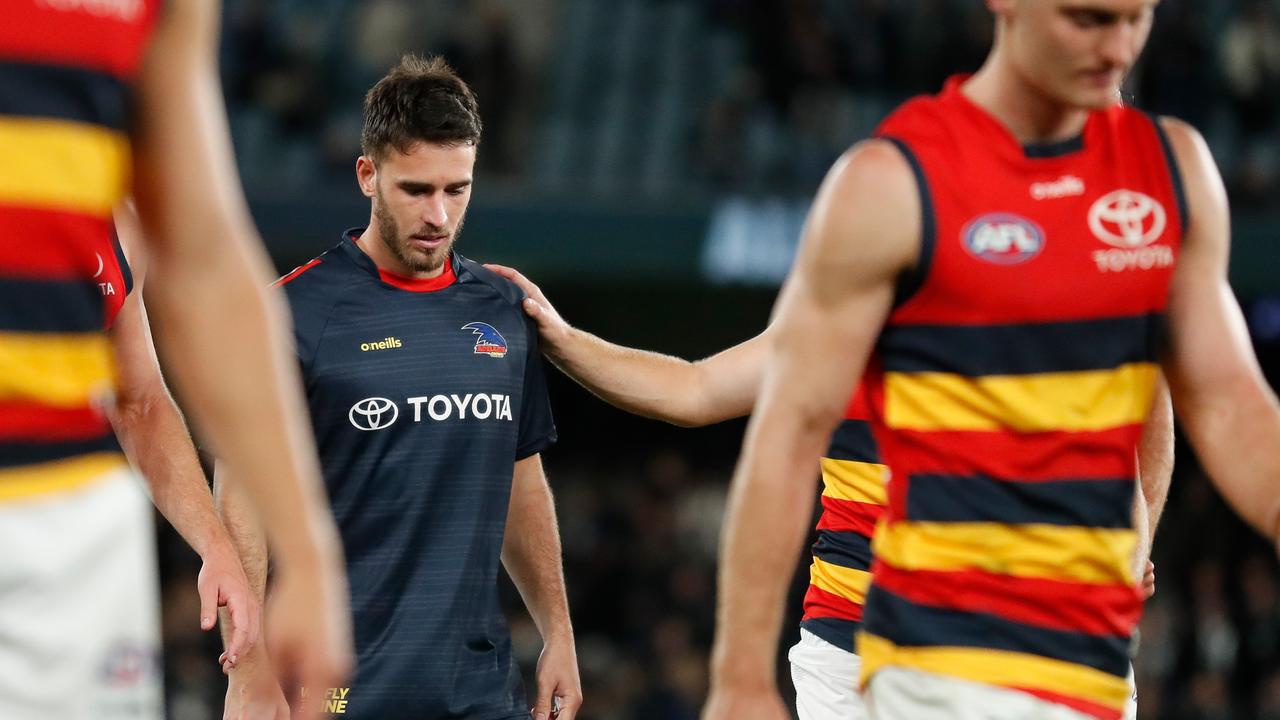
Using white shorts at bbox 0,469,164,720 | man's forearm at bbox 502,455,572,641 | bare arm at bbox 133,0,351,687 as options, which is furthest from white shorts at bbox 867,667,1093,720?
man's forearm at bbox 502,455,572,641

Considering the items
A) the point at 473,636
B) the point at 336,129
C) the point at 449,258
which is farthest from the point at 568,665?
the point at 336,129

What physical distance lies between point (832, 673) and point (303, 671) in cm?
327

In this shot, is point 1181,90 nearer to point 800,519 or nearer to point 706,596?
point 706,596

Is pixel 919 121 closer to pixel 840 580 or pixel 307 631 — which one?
pixel 307 631

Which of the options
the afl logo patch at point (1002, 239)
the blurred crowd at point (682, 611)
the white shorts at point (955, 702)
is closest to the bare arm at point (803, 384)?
the afl logo patch at point (1002, 239)

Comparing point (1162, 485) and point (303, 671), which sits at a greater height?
point (303, 671)

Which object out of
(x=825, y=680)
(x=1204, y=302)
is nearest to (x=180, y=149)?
(x=1204, y=302)

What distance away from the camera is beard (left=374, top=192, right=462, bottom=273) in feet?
16.5

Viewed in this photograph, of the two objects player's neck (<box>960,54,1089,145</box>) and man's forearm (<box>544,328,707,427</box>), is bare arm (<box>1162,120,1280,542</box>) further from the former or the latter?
man's forearm (<box>544,328,707,427</box>)

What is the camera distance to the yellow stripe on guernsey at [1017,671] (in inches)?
128

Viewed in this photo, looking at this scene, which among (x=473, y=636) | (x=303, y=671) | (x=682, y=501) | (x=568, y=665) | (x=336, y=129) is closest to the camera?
Result: (x=303, y=671)

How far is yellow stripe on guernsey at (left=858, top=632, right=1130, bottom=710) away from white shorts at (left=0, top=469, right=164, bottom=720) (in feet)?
4.90

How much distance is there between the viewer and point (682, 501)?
1698 cm

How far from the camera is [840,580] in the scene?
17.0 ft
